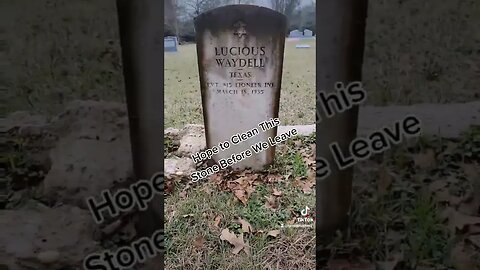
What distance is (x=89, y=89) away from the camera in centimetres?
141

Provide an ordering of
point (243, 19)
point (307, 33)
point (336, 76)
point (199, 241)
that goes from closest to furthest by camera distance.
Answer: point (336, 76) → point (307, 33) → point (199, 241) → point (243, 19)

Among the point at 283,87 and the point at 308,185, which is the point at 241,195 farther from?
the point at 283,87

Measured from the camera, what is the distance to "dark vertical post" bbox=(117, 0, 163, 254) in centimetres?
140

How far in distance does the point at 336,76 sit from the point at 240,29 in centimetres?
61

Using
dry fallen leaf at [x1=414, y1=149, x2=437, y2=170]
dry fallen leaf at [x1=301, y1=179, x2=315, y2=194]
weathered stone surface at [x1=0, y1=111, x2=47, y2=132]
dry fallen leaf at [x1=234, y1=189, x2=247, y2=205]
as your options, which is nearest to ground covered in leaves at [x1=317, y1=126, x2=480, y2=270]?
dry fallen leaf at [x1=414, y1=149, x2=437, y2=170]

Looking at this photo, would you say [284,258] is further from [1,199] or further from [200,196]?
[1,199]

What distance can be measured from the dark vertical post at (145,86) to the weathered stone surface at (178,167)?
0.21 m

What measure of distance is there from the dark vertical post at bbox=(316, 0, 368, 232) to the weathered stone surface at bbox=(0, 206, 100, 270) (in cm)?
82

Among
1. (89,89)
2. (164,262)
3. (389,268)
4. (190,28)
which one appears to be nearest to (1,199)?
(89,89)

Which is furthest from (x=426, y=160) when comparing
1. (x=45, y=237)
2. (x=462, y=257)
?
(x=45, y=237)

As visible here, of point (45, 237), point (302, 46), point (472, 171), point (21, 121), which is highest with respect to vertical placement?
point (302, 46)

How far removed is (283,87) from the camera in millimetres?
1837

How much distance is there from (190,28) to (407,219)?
1.08m

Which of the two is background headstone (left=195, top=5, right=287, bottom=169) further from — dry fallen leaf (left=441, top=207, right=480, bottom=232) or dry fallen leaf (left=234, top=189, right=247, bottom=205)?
dry fallen leaf (left=441, top=207, right=480, bottom=232)
